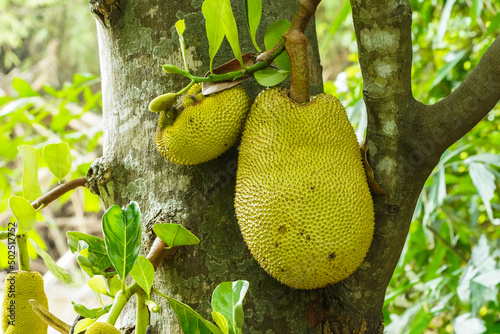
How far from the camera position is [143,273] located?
0.50 metres

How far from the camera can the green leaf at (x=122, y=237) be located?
480mm

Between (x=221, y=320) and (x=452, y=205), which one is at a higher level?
(x=221, y=320)

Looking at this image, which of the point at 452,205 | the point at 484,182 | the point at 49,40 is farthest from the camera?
the point at 49,40

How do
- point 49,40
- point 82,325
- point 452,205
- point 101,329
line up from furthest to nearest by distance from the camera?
point 49,40 → point 452,205 → point 82,325 → point 101,329

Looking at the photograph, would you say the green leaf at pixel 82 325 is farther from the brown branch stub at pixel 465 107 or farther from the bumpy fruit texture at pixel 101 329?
the brown branch stub at pixel 465 107

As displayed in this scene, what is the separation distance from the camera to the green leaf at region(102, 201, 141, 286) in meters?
0.48

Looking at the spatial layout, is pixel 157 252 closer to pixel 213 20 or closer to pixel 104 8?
pixel 213 20

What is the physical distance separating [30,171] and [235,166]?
0.30m

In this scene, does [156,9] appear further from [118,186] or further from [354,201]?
[354,201]

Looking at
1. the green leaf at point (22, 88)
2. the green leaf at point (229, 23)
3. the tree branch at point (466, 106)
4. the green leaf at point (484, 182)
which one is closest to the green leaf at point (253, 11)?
the green leaf at point (229, 23)

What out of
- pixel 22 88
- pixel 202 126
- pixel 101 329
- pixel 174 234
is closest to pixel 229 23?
pixel 202 126

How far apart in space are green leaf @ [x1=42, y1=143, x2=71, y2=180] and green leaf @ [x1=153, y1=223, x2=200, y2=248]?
0.81 feet

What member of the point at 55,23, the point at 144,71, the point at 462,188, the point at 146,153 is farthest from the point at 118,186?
the point at 55,23

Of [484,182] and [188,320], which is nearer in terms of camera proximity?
[188,320]
